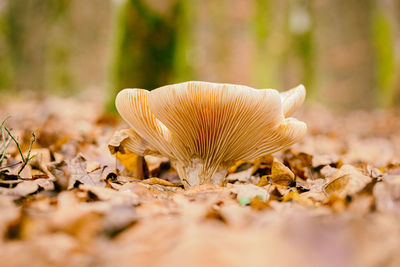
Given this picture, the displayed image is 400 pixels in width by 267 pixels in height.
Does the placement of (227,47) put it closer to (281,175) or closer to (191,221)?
(281,175)

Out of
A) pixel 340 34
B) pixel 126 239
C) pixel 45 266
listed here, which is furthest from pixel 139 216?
pixel 340 34

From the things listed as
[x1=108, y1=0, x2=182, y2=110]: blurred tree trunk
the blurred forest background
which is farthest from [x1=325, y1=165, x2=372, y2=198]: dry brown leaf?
the blurred forest background

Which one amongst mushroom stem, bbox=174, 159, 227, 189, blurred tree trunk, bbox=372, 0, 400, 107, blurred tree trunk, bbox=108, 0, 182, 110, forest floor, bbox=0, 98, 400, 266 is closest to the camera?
forest floor, bbox=0, 98, 400, 266

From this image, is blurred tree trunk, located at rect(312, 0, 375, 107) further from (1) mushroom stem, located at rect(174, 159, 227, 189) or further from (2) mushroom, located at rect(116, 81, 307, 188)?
(1) mushroom stem, located at rect(174, 159, 227, 189)

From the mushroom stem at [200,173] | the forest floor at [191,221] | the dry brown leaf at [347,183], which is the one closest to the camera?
the forest floor at [191,221]

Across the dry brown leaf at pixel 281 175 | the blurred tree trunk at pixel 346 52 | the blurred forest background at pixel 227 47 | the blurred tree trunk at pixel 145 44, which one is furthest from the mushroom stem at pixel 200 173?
the blurred tree trunk at pixel 346 52

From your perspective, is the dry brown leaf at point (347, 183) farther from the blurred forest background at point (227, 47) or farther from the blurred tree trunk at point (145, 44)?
the blurred forest background at point (227, 47)

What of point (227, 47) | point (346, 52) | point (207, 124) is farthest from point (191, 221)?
point (346, 52)

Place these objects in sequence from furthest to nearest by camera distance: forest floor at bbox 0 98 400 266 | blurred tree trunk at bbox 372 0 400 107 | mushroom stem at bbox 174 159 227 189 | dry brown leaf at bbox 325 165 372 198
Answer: blurred tree trunk at bbox 372 0 400 107
mushroom stem at bbox 174 159 227 189
dry brown leaf at bbox 325 165 372 198
forest floor at bbox 0 98 400 266

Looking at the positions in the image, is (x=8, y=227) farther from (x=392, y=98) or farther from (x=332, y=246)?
(x=392, y=98)
